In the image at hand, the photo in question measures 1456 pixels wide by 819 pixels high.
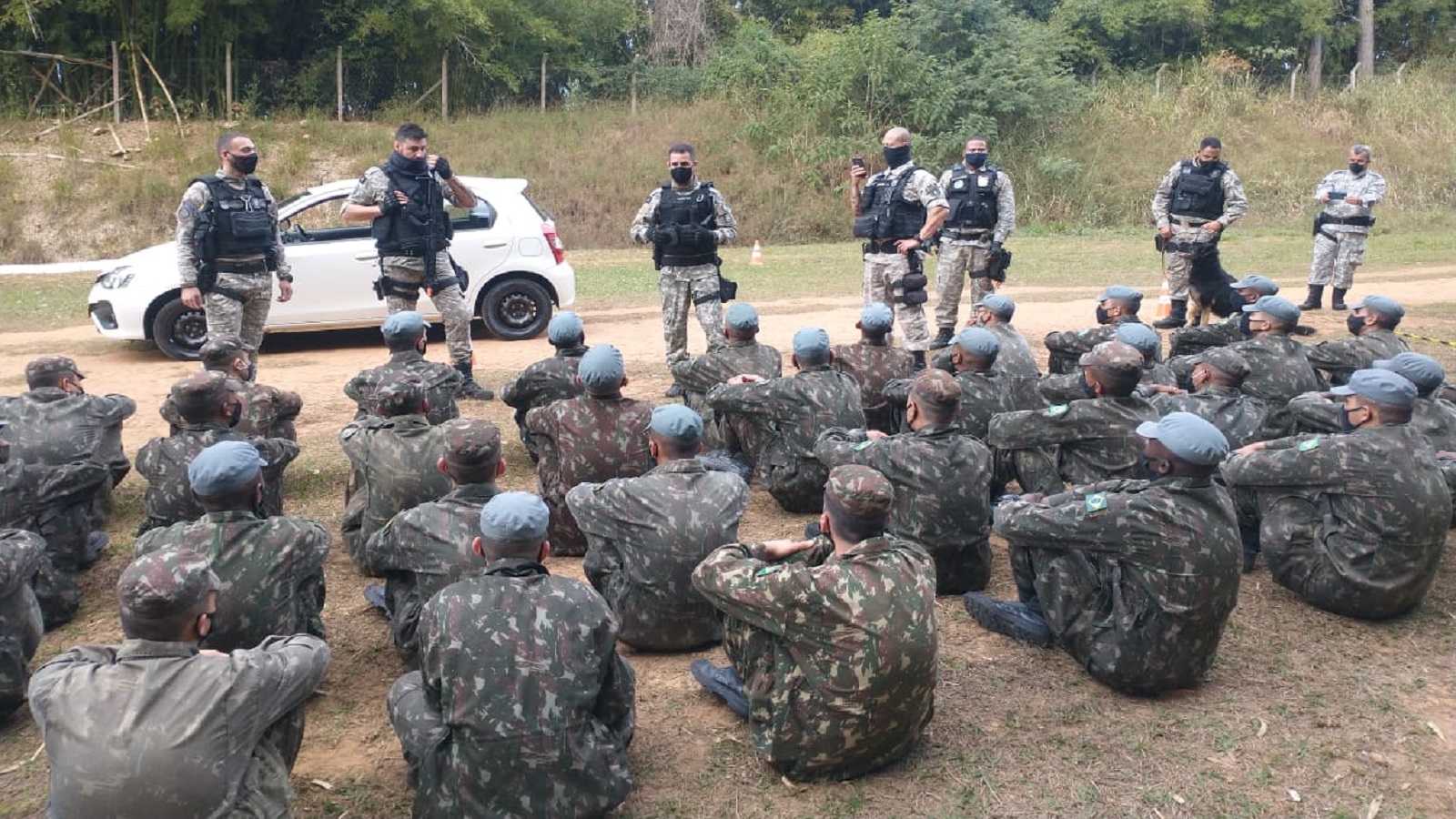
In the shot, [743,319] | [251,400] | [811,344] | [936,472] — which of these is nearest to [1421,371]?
[936,472]

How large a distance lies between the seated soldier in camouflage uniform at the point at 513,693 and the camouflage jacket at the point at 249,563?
2.54ft

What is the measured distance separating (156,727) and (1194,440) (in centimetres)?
372

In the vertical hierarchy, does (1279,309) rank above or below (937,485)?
above

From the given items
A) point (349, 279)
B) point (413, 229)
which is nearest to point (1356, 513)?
point (413, 229)

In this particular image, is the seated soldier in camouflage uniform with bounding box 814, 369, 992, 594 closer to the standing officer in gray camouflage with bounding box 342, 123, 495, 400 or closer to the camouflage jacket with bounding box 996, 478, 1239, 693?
the camouflage jacket with bounding box 996, 478, 1239, 693

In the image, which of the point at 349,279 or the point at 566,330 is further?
the point at 349,279

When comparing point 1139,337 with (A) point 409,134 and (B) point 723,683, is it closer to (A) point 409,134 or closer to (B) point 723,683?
(B) point 723,683

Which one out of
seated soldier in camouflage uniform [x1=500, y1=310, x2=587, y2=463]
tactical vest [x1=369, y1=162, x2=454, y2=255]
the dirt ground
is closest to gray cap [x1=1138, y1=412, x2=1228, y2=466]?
the dirt ground

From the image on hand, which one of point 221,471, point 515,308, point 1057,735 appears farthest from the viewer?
point 515,308

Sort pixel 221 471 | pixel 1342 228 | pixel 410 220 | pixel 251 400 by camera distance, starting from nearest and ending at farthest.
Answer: pixel 221 471
pixel 251 400
pixel 410 220
pixel 1342 228

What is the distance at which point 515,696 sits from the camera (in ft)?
11.7

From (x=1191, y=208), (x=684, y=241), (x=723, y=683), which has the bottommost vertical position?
(x=723, y=683)

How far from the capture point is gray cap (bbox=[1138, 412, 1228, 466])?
4457 mm

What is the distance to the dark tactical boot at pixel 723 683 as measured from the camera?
14.9 ft
